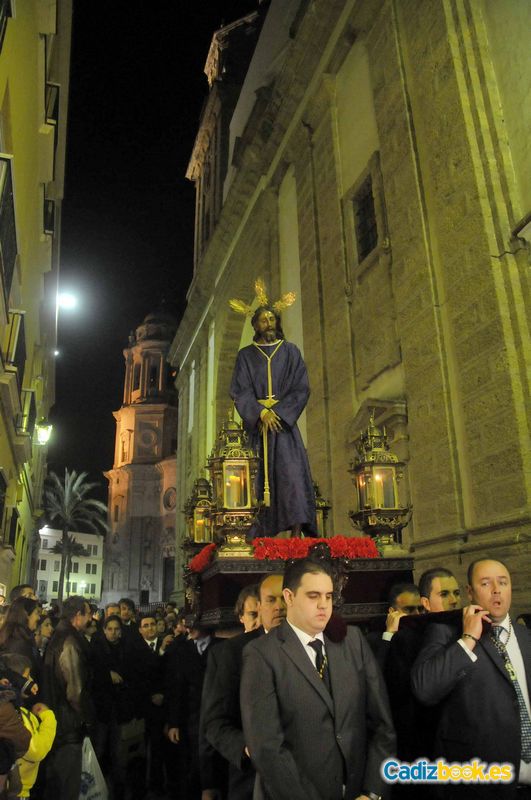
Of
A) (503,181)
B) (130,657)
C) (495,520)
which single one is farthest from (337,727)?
(503,181)

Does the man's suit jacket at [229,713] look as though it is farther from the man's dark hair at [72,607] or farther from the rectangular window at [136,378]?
the rectangular window at [136,378]

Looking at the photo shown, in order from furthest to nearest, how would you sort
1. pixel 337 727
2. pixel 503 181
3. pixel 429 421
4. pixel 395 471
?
pixel 429 421, pixel 503 181, pixel 395 471, pixel 337 727

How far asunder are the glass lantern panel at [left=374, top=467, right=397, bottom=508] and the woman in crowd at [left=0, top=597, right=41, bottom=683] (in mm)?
3484

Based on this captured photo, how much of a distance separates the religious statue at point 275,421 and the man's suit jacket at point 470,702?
365 centimetres

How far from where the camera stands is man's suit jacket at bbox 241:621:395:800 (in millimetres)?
2510

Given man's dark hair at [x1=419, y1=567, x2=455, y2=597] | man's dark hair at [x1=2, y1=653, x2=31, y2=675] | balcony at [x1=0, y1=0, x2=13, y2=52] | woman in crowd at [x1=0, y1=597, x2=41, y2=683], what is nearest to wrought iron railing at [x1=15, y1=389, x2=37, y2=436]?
woman in crowd at [x1=0, y1=597, x2=41, y2=683]

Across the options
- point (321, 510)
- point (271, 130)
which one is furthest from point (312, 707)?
point (271, 130)

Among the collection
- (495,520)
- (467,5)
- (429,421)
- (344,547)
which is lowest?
(344,547)

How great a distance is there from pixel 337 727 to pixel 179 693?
10.1 ft

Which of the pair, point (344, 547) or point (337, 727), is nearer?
point (337, 727)

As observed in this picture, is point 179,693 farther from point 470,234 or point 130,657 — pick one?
point 470,234

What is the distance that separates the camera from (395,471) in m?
6.63

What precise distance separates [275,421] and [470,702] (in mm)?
4222

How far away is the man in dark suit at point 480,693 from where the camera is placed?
9.17 ft
